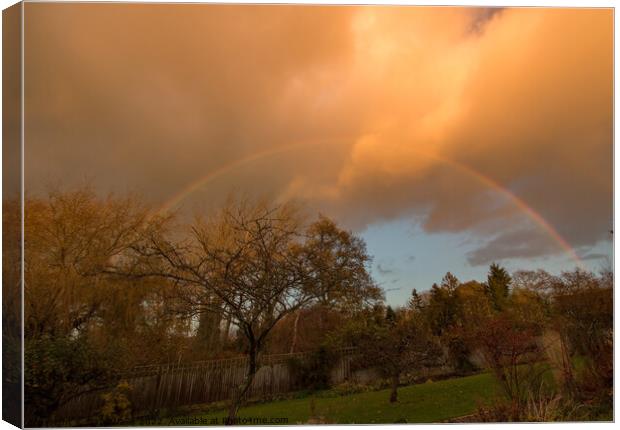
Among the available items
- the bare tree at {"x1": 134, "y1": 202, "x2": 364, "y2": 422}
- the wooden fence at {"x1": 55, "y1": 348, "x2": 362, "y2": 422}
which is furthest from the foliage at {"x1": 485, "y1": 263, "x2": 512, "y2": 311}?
the bare tree at {"x1": 134, "y1": 202, "x2": 364, "y2": 422}

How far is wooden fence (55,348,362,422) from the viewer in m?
8.57

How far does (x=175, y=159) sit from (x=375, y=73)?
4575 millimetres

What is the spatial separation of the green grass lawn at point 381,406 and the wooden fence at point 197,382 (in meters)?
0.36

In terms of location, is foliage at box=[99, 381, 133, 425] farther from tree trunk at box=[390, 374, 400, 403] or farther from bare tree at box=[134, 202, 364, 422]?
tree trunk at box=[390, 374, 400, 403]

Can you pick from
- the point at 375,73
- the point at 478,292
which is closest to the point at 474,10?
the point at 375,73

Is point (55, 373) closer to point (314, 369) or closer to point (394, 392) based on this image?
point (314, 369)

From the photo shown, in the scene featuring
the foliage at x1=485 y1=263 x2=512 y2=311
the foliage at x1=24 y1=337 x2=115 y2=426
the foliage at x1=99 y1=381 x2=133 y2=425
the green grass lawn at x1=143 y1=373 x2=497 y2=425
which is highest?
the foliage at x1=485 y1=263 x2=512 y2=311

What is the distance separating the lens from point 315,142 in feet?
35.3

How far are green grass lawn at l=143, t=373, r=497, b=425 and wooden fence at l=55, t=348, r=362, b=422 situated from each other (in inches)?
14.1

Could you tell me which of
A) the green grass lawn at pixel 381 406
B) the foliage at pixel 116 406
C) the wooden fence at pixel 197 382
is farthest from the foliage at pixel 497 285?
the foliage at pixel 116 406

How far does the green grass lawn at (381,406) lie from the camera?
893 cm

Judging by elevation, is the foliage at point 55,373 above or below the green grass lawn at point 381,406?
above

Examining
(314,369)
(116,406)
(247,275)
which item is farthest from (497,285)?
(116,406)

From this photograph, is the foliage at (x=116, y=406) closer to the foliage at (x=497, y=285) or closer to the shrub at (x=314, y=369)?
the shrub at (x=314, y=369)
